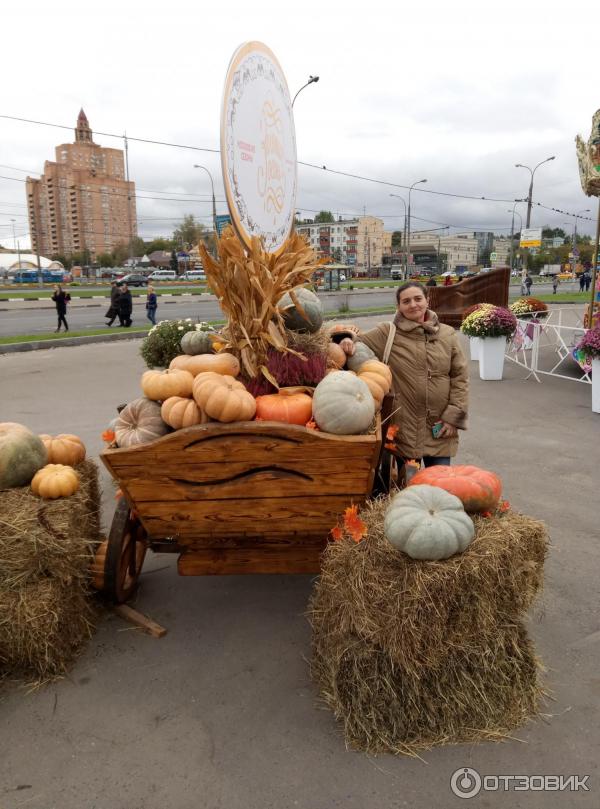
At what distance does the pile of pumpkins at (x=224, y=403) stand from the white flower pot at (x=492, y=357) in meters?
7.72

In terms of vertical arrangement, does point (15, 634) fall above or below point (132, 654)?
above

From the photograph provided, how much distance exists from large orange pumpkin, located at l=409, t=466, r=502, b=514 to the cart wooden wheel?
1657mm

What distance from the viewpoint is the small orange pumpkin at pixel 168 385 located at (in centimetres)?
293

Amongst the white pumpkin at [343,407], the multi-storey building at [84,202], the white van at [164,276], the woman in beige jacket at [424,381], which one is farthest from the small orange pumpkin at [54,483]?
the multi-storey building at [84,202]

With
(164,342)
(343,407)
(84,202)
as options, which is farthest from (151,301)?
(84,202)

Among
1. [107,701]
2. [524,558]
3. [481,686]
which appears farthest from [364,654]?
[107,701]

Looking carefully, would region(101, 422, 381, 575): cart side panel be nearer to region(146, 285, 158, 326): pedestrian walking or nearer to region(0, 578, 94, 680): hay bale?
region(0, 578, 94, 680): hay bale

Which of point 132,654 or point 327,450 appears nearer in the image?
point 327,450

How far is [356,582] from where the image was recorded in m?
2.34

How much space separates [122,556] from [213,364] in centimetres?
120

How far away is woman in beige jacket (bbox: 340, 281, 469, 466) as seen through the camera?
12.4ft

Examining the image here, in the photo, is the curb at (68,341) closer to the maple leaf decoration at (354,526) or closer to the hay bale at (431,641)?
the maple leaf decoration at (354,526)

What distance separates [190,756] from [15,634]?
102 centimetres

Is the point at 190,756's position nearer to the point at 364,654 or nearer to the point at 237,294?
the point at 364,654
